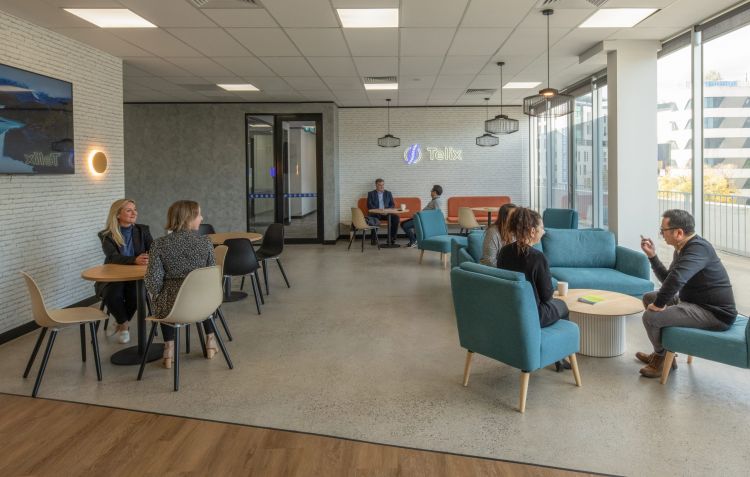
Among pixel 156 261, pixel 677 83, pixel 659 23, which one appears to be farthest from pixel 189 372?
pixel 677 83

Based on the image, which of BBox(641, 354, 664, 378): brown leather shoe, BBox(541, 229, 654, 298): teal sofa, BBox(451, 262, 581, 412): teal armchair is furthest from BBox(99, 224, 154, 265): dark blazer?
BBox(541, 229, 654, 298): teal sofa

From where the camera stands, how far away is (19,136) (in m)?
5.46

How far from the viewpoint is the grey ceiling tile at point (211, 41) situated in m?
6.32

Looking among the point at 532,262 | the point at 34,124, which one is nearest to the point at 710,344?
the point at 532,262

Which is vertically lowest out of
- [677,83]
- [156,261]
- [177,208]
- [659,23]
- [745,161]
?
[156,261]

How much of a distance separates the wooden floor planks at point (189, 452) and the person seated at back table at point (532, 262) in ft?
4.14

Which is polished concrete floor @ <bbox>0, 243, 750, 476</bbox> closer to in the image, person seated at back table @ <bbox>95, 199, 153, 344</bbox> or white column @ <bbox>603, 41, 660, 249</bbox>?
person seated at back table @ <bbox>95, 199, 153, 344</bbox>

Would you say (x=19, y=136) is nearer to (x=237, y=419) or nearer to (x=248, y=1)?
(x=248, y=1)

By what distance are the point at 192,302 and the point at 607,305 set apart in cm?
324

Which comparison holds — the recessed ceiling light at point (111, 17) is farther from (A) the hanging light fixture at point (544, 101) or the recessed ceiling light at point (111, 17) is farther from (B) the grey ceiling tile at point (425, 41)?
(A) the hanging light fixture at point (544, 101)

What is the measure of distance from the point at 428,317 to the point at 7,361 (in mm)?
3920

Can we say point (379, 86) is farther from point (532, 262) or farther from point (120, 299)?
point (532, 262)

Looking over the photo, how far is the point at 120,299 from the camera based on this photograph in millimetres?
5289

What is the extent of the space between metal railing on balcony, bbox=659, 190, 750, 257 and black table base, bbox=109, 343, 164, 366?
587cm
